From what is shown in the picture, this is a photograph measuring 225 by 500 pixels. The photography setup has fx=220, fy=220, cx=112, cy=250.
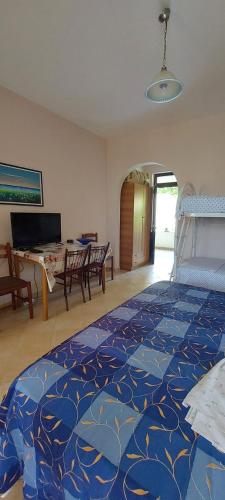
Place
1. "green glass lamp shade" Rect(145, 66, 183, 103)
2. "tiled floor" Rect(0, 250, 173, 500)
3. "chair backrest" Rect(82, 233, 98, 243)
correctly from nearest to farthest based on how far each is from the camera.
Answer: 1. "green glass lamp shade" Rect(145, 66, 183, 103)
2. "tiled floor" Rect(0, 250, 173, 500)
3. "chair backrest" Rect(82, 233, 98, 243)

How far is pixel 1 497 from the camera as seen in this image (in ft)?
3.36

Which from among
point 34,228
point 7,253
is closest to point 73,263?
point 34,228

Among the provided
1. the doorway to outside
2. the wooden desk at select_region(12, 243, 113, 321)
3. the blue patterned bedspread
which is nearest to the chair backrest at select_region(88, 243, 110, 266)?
the wooden desk at select_region(12, 243, 113, 321)

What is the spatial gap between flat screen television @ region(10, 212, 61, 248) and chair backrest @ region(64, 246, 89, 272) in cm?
58

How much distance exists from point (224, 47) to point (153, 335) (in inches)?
101

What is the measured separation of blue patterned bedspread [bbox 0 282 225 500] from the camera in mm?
605

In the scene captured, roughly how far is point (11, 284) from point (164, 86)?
241 cm

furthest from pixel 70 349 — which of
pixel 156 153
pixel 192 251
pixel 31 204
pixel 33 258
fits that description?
pixel 156 153

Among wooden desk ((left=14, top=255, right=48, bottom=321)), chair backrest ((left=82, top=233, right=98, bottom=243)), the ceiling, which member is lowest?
wooden desk ((left=14, top=255, right=48, bottom=321))

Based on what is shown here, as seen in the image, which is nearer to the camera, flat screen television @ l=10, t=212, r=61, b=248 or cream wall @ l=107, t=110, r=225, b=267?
flat screen television @ l=10, t=212, r=61, b=248

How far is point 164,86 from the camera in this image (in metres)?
1.72

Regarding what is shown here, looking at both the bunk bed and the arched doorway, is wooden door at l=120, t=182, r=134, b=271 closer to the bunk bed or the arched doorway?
the arched doorway

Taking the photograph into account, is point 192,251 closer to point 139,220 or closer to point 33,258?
point 139,220

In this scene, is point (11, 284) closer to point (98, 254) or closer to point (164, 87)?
point (98, 254)
